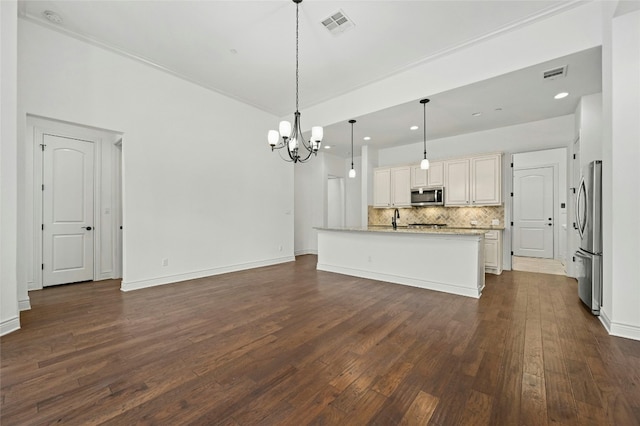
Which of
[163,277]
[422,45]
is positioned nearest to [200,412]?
[163,277]

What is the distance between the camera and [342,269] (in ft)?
17.6

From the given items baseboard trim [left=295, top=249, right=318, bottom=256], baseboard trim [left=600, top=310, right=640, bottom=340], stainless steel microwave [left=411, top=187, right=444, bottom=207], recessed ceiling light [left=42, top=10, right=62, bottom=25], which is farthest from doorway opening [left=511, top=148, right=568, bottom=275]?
recessed ceiling light [left=42, top=10, right=62, bottom=25]

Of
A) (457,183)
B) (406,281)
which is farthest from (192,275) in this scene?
(457,183)

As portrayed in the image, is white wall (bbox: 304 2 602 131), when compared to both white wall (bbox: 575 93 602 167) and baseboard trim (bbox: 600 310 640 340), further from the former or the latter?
baseboard trim (bbox: 600 310 640 340)

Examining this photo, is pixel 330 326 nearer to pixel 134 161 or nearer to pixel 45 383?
pixel 45 383

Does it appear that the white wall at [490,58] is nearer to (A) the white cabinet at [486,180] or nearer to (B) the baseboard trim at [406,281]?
(A) the white cabinet at [486,180]

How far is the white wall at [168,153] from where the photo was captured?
A: 3.59 metres

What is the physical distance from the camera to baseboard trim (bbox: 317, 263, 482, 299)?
3902 millimetres

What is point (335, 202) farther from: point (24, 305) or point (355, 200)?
point (24, 305)

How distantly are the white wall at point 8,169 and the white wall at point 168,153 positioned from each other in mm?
675

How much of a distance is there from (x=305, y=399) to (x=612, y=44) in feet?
13.9

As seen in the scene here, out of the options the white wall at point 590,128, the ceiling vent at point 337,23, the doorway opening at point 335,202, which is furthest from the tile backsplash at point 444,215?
the ceiling vent at point 337,23

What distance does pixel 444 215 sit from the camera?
6695 millimetres

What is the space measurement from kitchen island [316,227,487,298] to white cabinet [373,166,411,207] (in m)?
2.37
